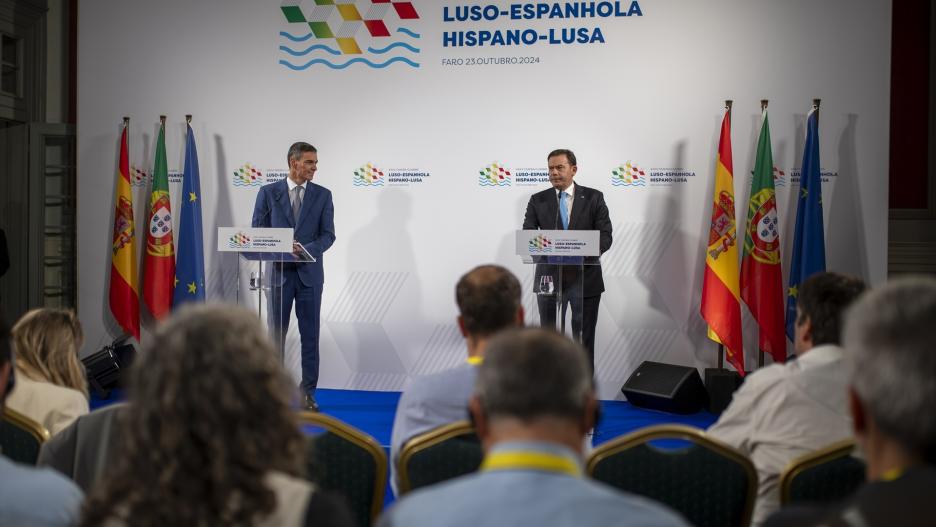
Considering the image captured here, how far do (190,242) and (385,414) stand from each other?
226cm

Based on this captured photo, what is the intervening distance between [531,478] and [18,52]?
25.7 ft

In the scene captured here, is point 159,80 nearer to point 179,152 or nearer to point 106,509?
point 179,152

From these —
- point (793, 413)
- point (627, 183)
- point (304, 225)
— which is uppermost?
point (627, 183)

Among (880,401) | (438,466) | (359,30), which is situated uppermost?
(359,30)

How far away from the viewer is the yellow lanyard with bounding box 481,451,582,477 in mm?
1174

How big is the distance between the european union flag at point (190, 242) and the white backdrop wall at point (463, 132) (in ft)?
0.55

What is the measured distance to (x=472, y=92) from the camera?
7.06 meters

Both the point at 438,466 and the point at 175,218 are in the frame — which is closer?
the point at 438,466

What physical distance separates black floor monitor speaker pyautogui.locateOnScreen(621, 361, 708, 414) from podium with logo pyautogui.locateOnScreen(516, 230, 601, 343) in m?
1.29

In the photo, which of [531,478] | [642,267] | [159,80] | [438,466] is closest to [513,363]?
[531,478]

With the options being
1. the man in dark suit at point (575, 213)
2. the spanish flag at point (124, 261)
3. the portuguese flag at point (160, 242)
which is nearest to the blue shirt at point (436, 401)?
the man in dark suit at point (575, 213)

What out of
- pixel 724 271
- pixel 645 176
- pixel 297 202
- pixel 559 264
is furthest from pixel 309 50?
pixel 724 271

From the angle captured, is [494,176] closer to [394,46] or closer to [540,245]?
[394,46]

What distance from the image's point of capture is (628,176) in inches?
269
